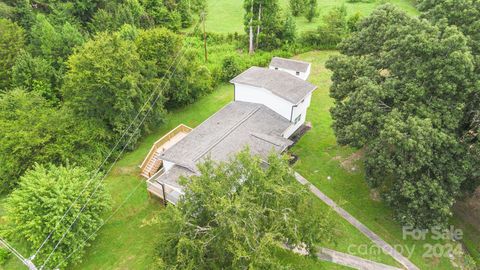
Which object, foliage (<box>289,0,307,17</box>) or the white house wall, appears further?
foliage (<box>289,0,307,17</box>)

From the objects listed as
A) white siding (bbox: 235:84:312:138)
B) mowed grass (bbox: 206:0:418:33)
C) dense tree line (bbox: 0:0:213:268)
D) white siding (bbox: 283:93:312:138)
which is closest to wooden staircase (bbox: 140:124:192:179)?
dense tree line (bbox: 0:0:213:268)

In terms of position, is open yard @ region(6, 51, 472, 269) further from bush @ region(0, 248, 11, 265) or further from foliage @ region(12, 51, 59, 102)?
foliage @ region(12, 51, 59, 102)

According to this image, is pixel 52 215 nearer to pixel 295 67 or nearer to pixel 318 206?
pixel 318 206

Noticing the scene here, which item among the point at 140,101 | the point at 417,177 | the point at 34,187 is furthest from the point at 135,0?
the point at 417,177

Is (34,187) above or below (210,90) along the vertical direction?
above

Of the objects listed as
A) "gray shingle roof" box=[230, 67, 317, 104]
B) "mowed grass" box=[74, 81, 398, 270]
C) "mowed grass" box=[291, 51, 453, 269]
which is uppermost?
"gray shingle roof" box=[230, 67, 317, 104]

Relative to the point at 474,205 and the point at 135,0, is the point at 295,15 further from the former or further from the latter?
the point at 474,205

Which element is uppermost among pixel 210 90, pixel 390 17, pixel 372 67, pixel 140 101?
pixel 390 17
